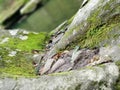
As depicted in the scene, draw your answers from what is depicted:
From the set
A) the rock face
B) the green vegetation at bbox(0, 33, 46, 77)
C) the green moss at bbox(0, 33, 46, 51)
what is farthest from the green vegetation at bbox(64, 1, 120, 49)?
the green moss at bbox(0, 33, 46, 51)

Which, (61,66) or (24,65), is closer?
(61,66)

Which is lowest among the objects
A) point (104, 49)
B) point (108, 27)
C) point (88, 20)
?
point (104, 49)

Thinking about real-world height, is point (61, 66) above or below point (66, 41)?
below

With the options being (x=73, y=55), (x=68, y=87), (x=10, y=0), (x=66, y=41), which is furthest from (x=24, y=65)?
(x=10, y=0)

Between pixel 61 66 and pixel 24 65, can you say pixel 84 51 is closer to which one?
pixel 61 66

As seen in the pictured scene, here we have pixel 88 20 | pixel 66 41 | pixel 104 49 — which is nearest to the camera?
pixel 104 49

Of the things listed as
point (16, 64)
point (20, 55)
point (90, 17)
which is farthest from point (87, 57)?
point (20, 55)

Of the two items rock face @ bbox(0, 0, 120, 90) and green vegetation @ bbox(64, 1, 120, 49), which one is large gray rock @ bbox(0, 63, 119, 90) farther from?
green vegetation @ bbox(64, 1, 120, 49)

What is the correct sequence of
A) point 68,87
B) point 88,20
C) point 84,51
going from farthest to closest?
1. point 88,20
2. point 84,51
3. point 68,87
